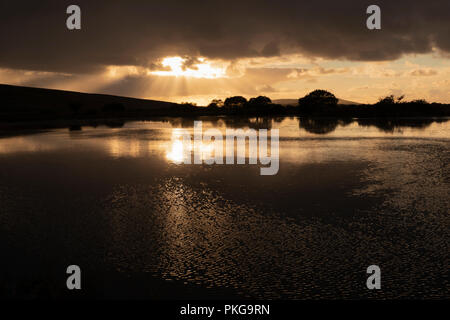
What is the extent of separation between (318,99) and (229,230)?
130 meters

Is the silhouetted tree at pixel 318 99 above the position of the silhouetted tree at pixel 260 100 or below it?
below

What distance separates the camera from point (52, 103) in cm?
13088

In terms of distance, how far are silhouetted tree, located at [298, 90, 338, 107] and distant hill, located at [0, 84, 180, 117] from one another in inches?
1790

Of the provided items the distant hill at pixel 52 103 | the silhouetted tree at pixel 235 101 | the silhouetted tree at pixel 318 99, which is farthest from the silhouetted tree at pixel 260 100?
the distant hill at pixel 52 103

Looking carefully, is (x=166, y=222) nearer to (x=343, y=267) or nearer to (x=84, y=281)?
(x=84, y=281)

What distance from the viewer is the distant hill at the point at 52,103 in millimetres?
111625

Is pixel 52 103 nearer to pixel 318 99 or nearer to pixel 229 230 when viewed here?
pixel 318 99

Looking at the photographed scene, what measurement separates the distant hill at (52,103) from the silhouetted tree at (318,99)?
4546 cm

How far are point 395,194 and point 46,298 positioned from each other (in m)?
11.1

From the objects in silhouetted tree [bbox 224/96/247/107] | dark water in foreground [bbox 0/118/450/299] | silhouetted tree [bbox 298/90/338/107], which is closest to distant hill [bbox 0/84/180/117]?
silhouetted tree [bbox 224/96/247/107]

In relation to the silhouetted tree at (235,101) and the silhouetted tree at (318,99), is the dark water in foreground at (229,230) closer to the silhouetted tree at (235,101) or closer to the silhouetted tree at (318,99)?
the silhouetted tree at (318,99)

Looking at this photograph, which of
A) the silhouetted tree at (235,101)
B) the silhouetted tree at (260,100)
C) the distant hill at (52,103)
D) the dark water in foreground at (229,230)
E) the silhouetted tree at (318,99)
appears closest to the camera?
the dark water in foreground at (229,230)

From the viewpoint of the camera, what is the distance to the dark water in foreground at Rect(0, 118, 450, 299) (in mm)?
7391
